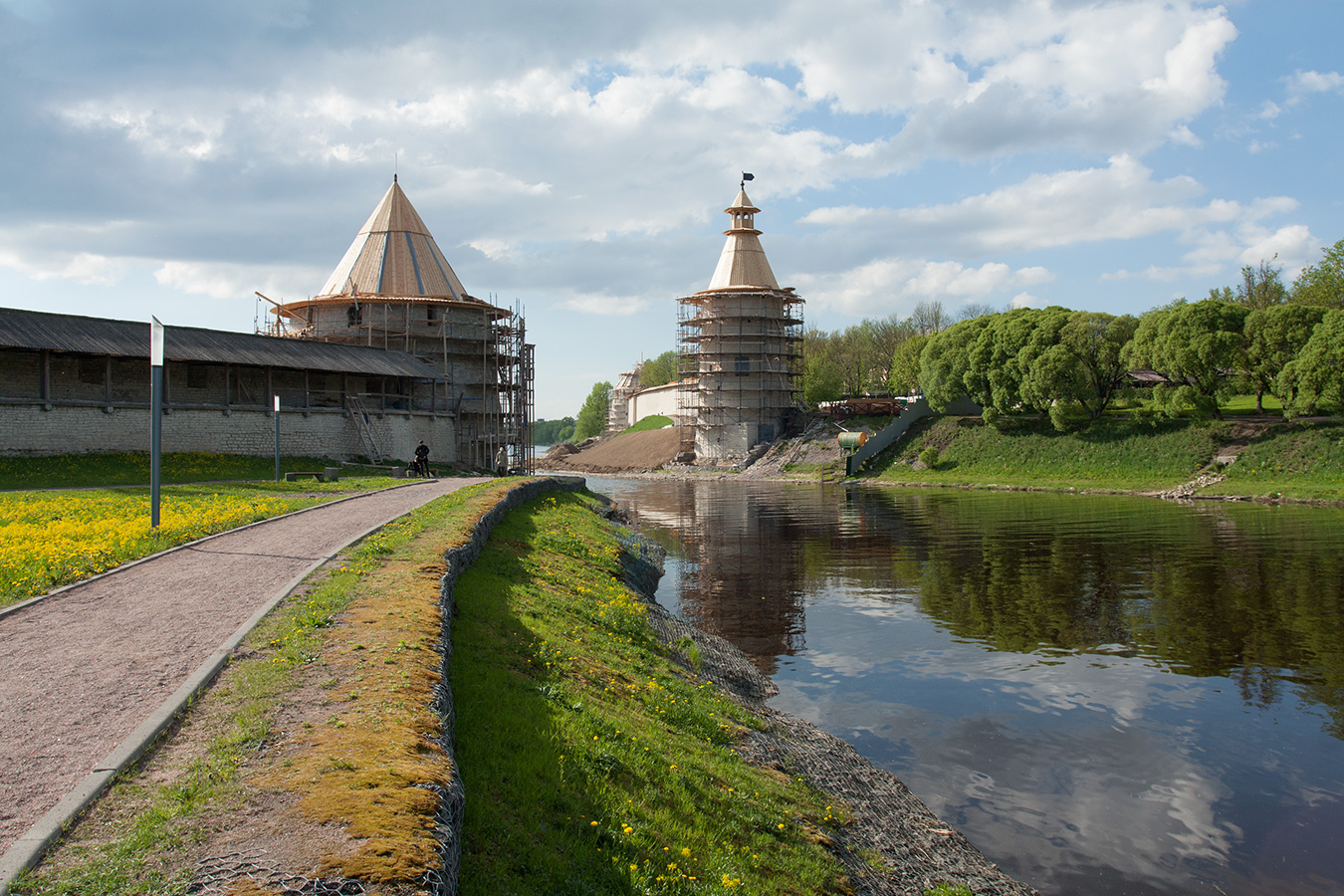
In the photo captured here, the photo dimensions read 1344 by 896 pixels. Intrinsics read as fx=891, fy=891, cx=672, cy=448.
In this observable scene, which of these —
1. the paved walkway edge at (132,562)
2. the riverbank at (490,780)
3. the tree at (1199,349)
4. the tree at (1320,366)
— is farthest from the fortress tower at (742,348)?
the riverbank at (490,780)

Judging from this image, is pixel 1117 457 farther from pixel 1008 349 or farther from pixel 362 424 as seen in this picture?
pixel 362 424

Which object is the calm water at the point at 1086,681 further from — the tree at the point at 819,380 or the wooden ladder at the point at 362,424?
the tree at the point at 819,380

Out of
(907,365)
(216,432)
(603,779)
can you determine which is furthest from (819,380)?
(603,779)

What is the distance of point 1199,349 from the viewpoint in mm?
46656

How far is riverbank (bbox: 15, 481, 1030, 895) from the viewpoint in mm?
4582

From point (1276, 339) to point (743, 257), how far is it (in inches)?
1672

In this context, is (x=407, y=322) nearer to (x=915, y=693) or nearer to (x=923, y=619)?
(x=923, y=619)

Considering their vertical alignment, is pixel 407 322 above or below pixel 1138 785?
above

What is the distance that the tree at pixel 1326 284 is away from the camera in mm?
61344

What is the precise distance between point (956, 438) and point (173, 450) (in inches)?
1836

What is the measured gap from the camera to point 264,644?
812 cm

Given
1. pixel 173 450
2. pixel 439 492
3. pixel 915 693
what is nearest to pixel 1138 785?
pixel 915 693

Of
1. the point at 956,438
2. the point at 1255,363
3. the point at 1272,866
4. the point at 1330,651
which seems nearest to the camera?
the point at 1272,866

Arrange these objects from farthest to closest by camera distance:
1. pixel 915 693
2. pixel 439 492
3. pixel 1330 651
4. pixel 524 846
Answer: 1. pixel 439 492
2. pixel 1330 651
3. pixel 915 693
4. pixel 524 846
